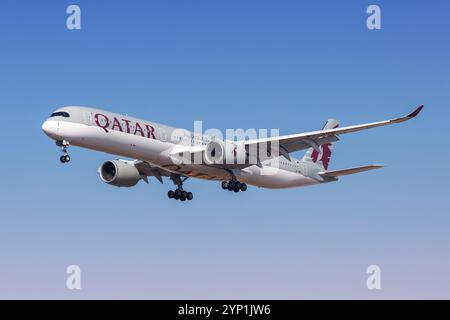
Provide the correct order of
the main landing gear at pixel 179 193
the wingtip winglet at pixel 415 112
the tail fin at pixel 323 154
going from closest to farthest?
the wingtip winglet at pixel 415 112, the main landing gear at pixel 179 193, the tail fin at pixel 323 154

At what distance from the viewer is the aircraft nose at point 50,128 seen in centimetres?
5072

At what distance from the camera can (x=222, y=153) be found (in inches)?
2141

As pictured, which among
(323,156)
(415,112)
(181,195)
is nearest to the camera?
(415,112)

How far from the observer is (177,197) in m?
60.0

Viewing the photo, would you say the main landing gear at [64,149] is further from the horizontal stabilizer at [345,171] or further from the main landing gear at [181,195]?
the horizontal stabilizer at [345,171]

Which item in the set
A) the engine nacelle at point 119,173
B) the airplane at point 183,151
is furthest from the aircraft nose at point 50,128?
the engine nacelle at point 119,173

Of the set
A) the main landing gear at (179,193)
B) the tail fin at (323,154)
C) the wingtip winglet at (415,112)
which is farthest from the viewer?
the tail fin at (323,154)

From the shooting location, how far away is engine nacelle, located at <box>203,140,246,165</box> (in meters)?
54.3

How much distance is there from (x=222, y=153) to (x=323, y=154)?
1410 centimetres

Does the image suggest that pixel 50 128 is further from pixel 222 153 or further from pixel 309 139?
pixel 309 139

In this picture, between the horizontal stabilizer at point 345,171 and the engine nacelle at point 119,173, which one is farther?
the engine nacelle at point 119,173

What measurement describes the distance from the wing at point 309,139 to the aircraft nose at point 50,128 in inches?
455

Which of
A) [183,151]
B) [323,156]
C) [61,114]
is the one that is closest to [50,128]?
[61,114]
